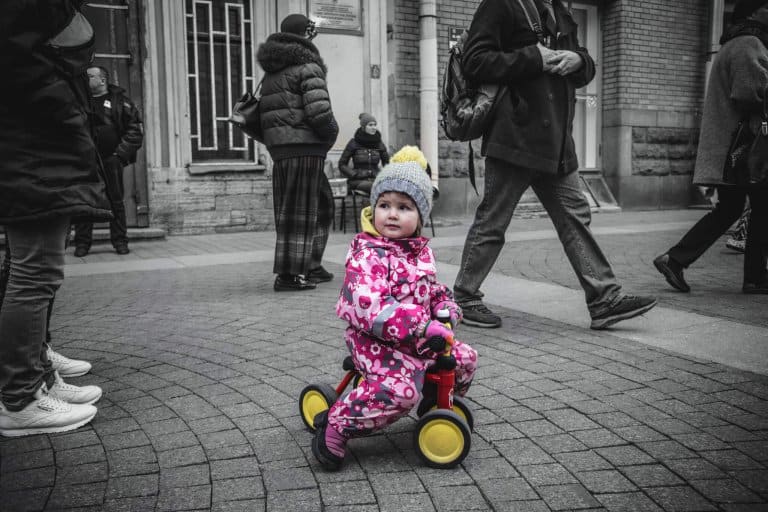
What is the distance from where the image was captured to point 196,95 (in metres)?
10.4

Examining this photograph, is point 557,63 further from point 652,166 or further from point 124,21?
point 652,166

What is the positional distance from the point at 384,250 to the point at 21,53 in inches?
56.4

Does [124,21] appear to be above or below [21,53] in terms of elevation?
above

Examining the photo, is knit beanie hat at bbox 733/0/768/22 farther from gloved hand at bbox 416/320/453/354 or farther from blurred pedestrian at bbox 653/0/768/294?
gloved hand at bbox 416/320/453/354

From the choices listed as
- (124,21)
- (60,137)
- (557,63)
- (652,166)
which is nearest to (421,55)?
(124,21)

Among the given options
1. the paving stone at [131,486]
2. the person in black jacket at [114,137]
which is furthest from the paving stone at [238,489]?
the person in black jacket at [114,137]

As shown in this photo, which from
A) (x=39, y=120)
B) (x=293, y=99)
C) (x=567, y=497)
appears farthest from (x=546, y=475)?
(x=293, y=99)

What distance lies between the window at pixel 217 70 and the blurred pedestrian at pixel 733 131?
272 inches

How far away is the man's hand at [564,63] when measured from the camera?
4297 millimetres

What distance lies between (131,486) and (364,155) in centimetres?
871

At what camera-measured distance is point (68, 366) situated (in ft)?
11.6

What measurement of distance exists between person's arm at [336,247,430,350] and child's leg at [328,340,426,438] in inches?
3.5

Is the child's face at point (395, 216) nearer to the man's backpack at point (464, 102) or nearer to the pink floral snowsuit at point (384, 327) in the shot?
the pink floral snowsuit at point (384, 327)

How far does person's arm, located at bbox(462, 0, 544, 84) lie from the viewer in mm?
4219
